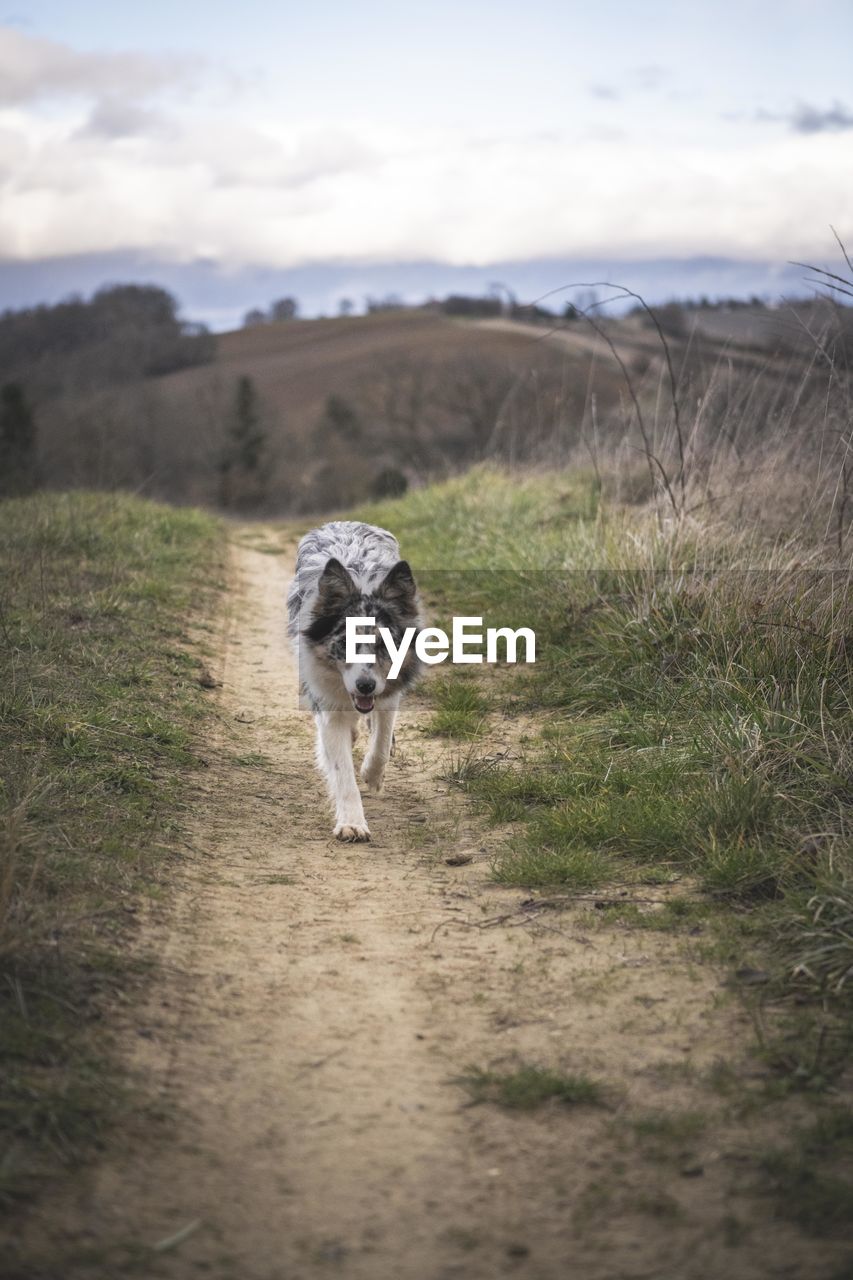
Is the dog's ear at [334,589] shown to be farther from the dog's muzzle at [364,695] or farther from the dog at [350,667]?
the dog's muzzle at [364,695]

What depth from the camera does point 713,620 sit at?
7371 millimetres

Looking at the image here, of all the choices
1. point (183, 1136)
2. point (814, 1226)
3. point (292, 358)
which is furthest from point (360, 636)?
point (292, 358)

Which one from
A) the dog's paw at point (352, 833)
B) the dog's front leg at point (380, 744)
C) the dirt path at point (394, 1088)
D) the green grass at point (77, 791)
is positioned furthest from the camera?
the dog's front leg at point (380, 744)

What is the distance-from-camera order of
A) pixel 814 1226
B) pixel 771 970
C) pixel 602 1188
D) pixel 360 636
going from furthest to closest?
pixel 360 636
pixel 771 970
pixel 602 1188
pixel 814 1226

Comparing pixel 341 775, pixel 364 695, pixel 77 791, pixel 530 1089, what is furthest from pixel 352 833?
pixel 530 1089

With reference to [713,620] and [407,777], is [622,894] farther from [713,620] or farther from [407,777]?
[713,620]

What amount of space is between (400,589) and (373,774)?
113 cm

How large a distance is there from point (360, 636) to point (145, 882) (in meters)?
1.96

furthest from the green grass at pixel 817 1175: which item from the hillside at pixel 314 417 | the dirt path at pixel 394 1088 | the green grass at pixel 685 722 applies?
the hillside at pixel 314 417

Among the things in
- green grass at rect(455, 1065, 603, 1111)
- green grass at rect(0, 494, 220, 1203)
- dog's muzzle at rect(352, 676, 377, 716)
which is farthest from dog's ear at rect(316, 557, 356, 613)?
green grass at rect(455, 1065, 603, 1111)

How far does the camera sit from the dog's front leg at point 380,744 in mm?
6391

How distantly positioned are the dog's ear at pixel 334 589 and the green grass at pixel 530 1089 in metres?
3.25

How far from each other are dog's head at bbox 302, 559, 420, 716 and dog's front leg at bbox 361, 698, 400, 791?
10cm

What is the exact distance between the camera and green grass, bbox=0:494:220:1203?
130 inches
